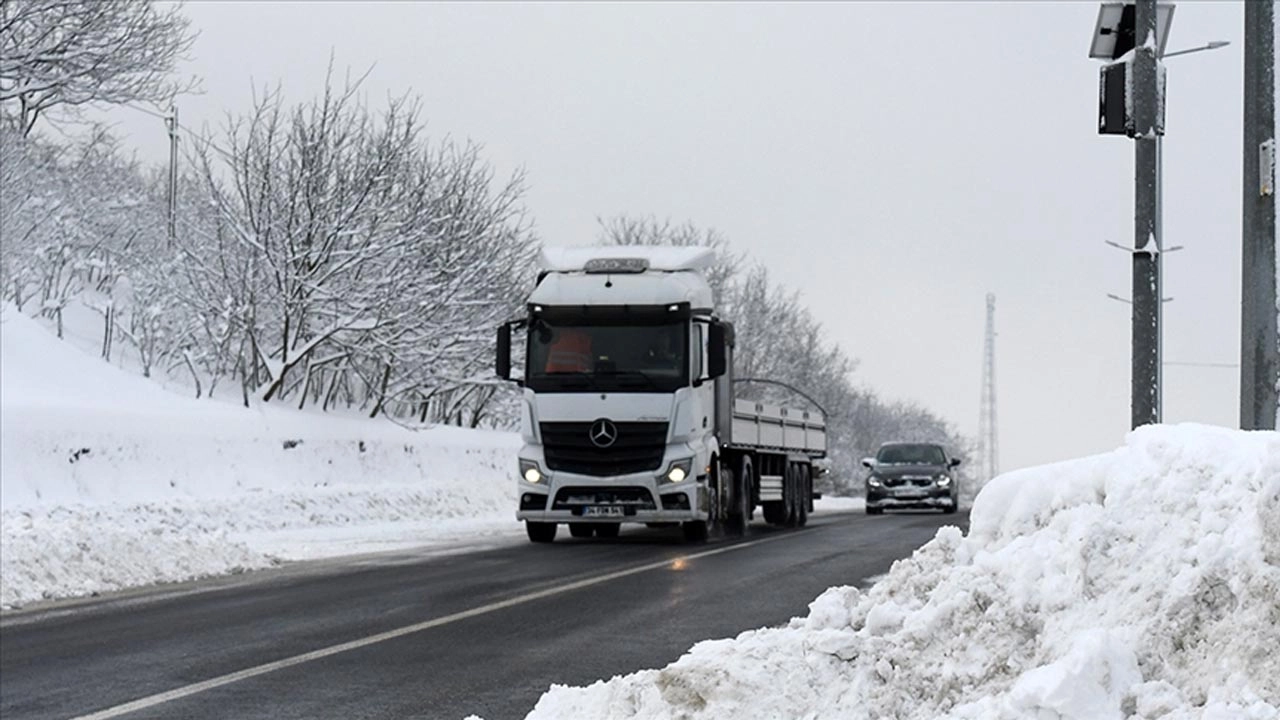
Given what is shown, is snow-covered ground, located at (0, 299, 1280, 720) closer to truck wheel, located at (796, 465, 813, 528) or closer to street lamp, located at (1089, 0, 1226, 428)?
street lamp, located at (1089, 0, 1226, 428)

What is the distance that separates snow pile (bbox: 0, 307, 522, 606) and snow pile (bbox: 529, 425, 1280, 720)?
1141 cm

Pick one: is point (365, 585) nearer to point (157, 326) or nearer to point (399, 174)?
point (399, 174)

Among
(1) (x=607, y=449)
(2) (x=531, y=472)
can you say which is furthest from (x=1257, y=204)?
(2) (x=531, y=472)

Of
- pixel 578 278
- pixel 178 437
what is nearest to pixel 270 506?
pixel 178 437

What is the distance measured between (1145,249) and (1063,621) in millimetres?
9988

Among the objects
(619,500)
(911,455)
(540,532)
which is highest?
(911,455)

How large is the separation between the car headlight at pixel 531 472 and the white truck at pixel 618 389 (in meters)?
0.01

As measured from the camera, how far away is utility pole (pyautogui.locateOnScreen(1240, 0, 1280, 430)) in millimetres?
10891

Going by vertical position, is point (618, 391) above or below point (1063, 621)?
above

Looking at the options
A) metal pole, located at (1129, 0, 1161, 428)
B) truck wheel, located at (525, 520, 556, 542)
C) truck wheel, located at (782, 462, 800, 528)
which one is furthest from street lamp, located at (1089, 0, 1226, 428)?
truck wheel, located at (782, 462, 800, 528)

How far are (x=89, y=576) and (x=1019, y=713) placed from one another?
44.3ft

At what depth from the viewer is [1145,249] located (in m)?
14.2

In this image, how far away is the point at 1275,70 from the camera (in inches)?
436

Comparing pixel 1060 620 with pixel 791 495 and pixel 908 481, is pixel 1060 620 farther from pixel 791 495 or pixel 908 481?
pixel 908 481
